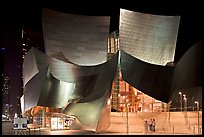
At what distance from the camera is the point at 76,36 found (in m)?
15.8

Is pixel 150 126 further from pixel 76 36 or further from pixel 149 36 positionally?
pixel 76 36

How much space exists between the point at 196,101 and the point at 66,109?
25.0ft

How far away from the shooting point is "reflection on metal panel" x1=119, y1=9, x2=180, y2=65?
1563 cm

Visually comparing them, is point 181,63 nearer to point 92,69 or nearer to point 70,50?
point 92,69

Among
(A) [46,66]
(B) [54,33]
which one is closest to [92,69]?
(A) [46,66]

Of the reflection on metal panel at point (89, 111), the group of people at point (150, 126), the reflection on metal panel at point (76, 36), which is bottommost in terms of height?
the group of people at point (150, 126)

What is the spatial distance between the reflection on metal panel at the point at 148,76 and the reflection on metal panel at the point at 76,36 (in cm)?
233

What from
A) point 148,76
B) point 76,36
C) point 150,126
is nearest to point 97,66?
point 148,76

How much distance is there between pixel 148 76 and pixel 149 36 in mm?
3231

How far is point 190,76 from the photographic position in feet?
42.8

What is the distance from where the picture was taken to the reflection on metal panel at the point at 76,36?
51.2 feet

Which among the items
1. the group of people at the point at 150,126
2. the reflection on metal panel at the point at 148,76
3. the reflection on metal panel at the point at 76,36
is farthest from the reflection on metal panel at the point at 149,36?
the group of people at the point at 150,126

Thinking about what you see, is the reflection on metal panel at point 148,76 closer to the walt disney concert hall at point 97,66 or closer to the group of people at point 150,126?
the walt disney concert hall at point 97,66

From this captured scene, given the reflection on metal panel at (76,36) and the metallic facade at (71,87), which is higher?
the reflection on metal panel at (76,36)
